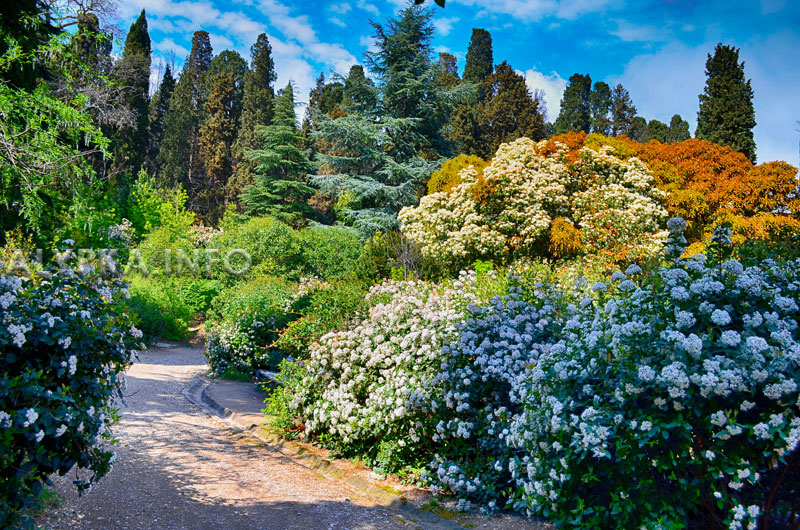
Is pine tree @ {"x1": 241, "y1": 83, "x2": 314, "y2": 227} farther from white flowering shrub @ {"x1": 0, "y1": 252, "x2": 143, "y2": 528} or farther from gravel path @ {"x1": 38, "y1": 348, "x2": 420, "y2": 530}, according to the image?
white flowering shrub @ {"x1": 0, "y1": 252, "x2": 143, "y2": 528}

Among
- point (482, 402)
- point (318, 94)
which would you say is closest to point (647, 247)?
point (482, 402)

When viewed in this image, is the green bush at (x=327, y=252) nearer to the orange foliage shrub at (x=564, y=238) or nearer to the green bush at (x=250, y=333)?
the green bush at (x=250, y=333)

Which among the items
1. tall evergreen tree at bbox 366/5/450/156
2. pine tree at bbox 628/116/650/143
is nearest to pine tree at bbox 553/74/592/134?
pine tree at bbox 628/116/650/143

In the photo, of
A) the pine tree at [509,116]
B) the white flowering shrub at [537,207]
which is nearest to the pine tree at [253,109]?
the pine tree at [509,116]

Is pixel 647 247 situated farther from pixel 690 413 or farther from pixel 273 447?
pixel 690 413

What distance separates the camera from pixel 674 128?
3994cm

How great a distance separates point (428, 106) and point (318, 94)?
25292 mm

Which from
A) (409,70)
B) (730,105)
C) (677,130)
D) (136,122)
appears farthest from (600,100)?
(136,122)

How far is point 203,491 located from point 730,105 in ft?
80.5

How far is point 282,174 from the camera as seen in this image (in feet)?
98.5

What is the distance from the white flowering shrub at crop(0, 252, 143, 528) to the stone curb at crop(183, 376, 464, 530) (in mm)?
2345

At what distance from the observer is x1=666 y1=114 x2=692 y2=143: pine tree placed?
1467 inches

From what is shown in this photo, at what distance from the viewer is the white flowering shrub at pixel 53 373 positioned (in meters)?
2.45

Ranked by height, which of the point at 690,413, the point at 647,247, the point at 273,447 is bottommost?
the point at 273,447
